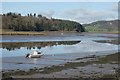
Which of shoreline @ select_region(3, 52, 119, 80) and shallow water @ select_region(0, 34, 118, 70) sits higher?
shallow water @ select_region(0, 34, 118, 70)

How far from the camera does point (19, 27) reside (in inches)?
7500

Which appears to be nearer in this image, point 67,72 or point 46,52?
point 67,72

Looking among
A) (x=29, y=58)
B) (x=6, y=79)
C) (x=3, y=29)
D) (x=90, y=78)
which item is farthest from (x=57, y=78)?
(x=3, y=29)

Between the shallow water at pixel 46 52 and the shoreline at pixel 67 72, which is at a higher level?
the shallow water at pixel 46 52

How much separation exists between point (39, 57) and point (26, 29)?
152236 mm

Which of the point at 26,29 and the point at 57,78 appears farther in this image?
the point at 26,29

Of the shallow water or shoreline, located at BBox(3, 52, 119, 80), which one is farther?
the shallow water

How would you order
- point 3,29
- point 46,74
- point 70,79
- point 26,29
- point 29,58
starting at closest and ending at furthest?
point 70,79 < point 46,74 < point 29,58 < point 3,29 < point 26,29

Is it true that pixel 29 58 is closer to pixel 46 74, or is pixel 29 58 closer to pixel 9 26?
pixel 46 74

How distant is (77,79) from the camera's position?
25.4 metres

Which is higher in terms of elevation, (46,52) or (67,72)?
(46,52)

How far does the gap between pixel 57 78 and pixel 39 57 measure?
2045 centimetres

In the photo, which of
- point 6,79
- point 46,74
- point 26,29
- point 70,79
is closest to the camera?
point 6,79

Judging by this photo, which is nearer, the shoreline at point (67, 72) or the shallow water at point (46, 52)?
the shoreline at point (67, 72)
